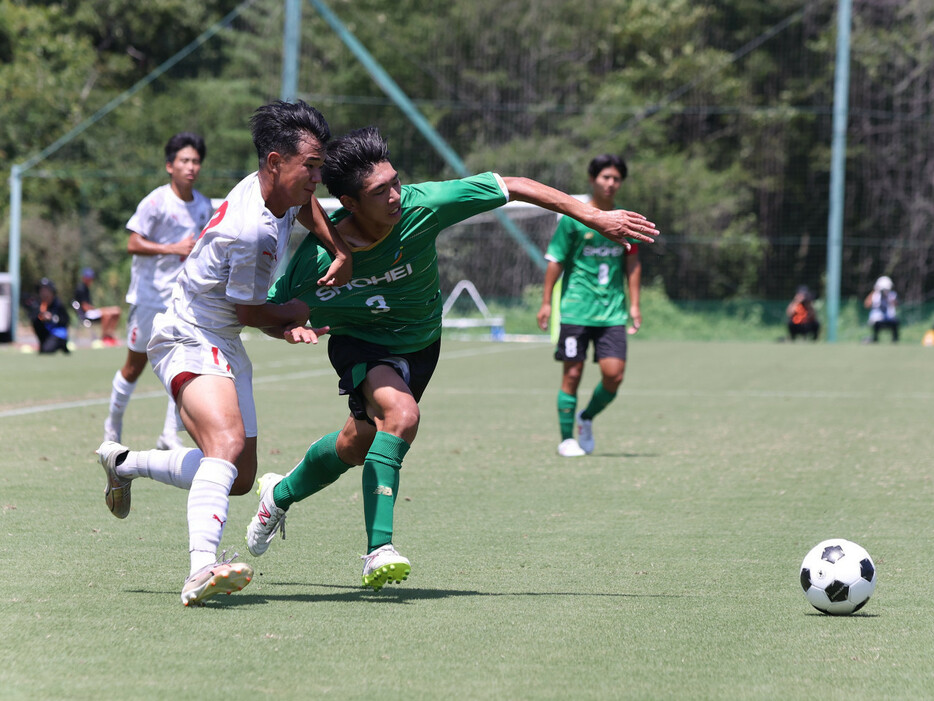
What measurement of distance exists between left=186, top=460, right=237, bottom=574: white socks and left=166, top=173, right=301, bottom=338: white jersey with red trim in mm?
533

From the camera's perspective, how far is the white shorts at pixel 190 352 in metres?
4.91

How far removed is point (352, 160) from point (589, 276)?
515 centimetres

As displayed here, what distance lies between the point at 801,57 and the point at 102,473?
107ft

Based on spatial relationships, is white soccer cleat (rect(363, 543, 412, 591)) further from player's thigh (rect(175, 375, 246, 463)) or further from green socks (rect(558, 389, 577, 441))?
green socks (rect(558, 389, 577, 441))

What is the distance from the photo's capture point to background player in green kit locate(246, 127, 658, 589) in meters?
4.93

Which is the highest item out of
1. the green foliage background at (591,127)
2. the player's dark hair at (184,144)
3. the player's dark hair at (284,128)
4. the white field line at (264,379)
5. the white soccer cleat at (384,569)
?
the green foliage background at (591,127)

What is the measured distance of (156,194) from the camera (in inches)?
362

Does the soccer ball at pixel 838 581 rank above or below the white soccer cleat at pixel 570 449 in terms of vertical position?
above

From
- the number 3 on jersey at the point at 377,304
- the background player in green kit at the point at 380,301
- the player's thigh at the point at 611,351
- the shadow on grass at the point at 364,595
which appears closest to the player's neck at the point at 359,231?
the background player in green kit at the point at 380,301

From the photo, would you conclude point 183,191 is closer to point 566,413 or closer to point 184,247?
point 184,247

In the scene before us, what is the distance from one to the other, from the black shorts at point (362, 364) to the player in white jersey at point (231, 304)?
0.35 metres

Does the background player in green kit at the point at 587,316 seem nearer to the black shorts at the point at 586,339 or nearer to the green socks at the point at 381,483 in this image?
the black shorts at the point at 586,339

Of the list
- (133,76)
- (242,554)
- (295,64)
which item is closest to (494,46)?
(295,64)

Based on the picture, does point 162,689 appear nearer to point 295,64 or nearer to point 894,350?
point 894,350
